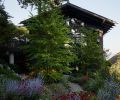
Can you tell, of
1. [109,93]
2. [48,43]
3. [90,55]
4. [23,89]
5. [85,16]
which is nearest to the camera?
[109,93]

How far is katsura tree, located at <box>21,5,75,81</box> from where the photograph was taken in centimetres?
2533

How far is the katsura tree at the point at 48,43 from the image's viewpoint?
2533cm

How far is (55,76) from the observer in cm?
2442

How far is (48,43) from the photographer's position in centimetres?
2558

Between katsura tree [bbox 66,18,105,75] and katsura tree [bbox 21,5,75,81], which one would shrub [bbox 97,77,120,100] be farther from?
katsura tree [bbox 66,18,105,75]

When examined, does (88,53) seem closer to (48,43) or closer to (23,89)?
(48,43)

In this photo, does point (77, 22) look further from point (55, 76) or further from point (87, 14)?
point (55, 76)

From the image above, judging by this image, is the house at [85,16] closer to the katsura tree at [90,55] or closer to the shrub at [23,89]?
the katsura tree at [90,55]

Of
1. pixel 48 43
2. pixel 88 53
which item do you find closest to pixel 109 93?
pixel 48 43

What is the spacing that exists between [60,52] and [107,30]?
15729 millimetres

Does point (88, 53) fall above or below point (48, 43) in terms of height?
below

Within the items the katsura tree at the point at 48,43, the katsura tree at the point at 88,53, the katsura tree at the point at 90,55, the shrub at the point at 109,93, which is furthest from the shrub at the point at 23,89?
the katsura tree at the point at 90,55

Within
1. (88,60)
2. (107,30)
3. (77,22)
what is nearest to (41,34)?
(88,60)

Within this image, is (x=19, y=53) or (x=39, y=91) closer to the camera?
(x=39, y=91)
